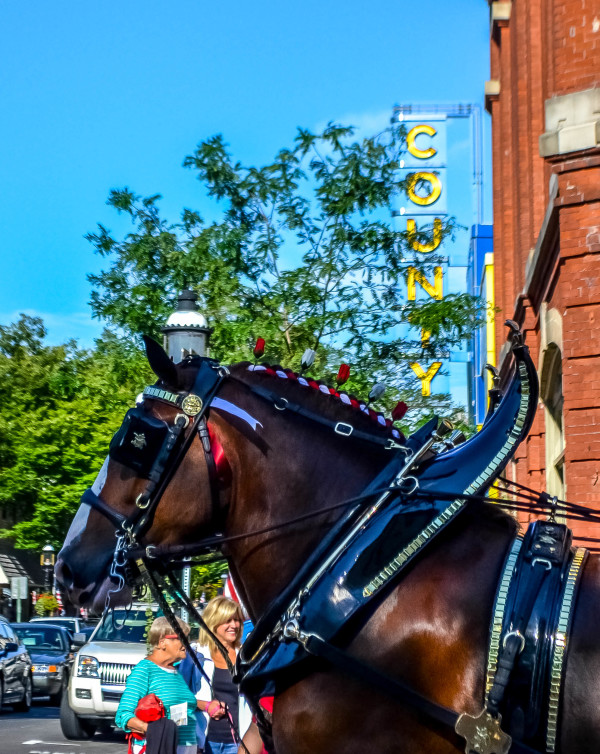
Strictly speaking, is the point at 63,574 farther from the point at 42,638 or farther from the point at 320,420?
the point at 42,638

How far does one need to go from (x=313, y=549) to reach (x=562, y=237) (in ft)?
23.2

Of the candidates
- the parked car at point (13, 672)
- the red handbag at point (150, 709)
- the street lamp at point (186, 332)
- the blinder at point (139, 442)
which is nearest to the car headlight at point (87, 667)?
the parked car at point (13, 672)

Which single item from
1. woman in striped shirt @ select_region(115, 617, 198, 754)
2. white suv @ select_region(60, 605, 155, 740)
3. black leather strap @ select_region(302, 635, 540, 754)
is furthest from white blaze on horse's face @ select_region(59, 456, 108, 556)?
white suv @ select_region(60, 605, 155, 740)

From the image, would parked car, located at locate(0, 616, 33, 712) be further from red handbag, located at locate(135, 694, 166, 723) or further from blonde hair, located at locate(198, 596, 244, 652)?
red handbag, located at locate(135, 694, 166, 723)

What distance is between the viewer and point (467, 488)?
11.4 ft

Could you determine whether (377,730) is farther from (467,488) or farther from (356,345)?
(356,345)

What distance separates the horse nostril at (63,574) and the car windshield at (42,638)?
23226 mm

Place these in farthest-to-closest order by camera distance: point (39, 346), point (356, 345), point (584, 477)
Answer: point (39, 346), point (356, 345), point (584, 477)

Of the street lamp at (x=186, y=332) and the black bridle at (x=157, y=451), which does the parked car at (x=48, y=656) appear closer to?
the street lamp at (x=186, y=332)

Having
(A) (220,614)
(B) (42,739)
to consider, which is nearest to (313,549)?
(A) (220,614)

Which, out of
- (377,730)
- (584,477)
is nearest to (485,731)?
(377,730)

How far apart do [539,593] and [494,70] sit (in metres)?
19.4

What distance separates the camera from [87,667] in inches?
629

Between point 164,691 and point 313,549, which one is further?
point 164,691
